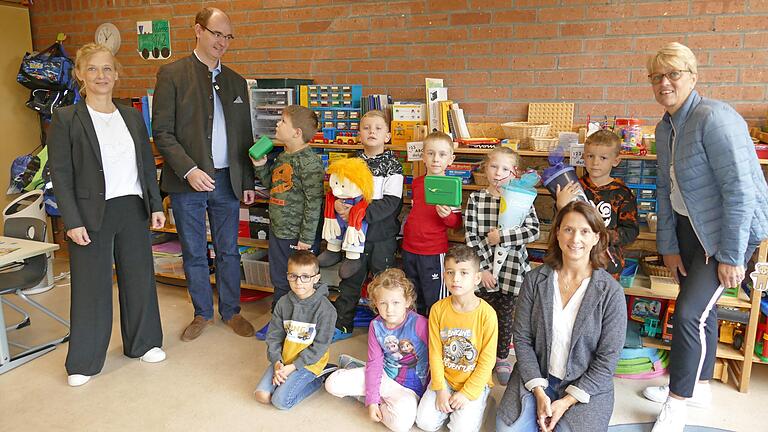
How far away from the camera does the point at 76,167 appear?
8.70 ft

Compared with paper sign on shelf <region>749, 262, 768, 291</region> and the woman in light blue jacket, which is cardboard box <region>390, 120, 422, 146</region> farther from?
paper sign on shelf <region>749, 262, 768, 291</region>

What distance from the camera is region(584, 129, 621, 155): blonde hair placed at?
2752 millimetres

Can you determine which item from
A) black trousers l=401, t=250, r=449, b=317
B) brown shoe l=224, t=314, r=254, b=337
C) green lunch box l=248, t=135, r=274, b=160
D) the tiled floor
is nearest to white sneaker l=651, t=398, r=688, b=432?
the tiled floor

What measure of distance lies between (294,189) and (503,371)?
1.47 meters

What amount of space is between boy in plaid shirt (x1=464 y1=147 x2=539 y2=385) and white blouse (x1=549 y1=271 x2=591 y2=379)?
50 centimetres

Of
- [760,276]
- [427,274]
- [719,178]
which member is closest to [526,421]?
[427,274]

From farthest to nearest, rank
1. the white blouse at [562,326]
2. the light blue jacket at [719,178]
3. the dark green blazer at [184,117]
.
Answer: the dark green blazer at [184,117]
the white blouse at [562,326]
the light blue jacket at [719,178]

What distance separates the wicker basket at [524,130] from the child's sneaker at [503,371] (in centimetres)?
120

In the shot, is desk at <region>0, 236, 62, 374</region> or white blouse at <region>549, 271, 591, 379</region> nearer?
white blouse at <region>549, 271, 591, 379</region>

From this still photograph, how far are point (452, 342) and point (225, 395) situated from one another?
112 centimetres

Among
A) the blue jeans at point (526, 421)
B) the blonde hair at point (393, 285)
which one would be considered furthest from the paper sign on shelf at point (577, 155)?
the blue jeans at point (526, 421)

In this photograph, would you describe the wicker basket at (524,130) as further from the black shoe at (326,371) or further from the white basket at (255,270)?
the white basket at (255,270)

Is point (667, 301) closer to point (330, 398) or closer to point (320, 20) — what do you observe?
point (330, 398)

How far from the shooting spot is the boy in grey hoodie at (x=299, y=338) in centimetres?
265
